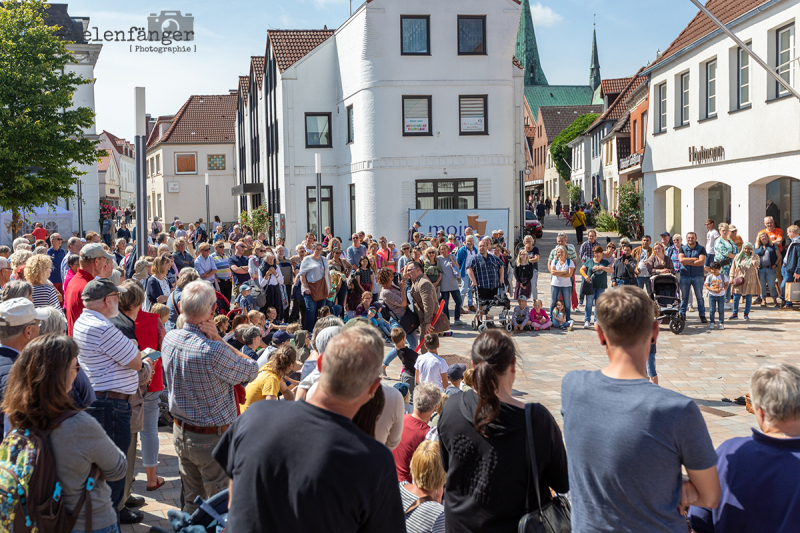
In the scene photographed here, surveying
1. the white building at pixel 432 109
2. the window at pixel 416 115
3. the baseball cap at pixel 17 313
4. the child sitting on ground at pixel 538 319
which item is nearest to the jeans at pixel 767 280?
the child sitting on ground at pixel 538 319

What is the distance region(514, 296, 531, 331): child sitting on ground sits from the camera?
14758 mm

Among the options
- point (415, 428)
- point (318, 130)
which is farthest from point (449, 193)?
point (415, 428)

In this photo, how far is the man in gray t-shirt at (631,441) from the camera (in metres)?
2.68

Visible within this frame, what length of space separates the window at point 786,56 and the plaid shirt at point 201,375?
55.4ft

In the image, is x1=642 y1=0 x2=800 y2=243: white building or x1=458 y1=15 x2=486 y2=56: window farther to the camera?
x1=458 y1=15 x2=486 y2=56: window

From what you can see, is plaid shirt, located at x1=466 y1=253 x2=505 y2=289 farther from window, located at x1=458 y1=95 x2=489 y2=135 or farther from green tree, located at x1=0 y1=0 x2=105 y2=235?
Answer: green tree, located at x1=0 y1=0 x2=105 y2=235

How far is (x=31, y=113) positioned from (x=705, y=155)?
801 inches

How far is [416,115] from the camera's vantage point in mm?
25859

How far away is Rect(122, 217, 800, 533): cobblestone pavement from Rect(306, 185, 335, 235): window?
14.2 metres

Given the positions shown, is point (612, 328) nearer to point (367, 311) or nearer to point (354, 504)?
point (354, 504)

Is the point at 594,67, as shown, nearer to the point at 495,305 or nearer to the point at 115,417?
the point at 495,305

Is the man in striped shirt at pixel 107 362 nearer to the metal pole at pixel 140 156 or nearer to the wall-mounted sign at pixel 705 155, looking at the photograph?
the metal pole at pixel 140 156

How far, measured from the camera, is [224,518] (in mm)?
3529

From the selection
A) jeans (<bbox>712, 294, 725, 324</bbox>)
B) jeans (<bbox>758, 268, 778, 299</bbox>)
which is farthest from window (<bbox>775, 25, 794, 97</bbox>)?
jeans (<bbox>712, 294, 725, 324</bbox>)
